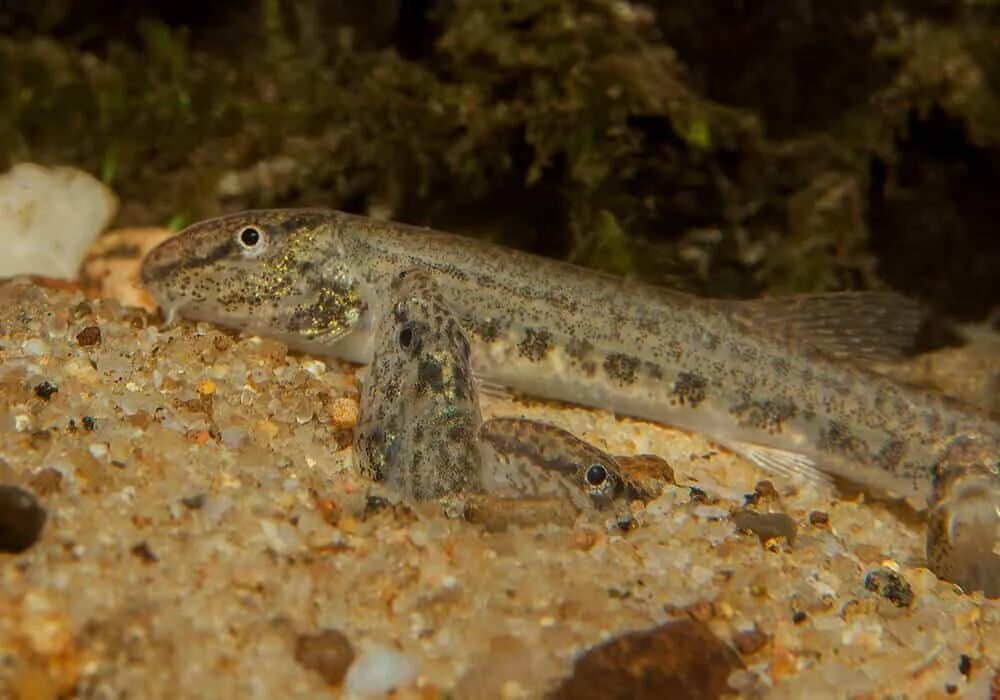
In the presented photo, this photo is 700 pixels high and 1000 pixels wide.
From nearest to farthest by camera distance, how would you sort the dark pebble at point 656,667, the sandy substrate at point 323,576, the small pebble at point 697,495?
1. the sandy substrate at point 323,576
2. the dark pebble at point 656,667
3. the small pebble at point 697,495

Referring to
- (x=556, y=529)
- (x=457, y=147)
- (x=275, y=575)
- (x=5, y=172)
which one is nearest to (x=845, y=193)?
(x=457, y=147)

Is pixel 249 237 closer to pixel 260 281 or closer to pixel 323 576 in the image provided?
pixel 260 281

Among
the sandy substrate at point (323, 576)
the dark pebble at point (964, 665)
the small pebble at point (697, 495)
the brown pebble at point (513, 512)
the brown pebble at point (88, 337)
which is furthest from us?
the brown pebble at point (88, 337)

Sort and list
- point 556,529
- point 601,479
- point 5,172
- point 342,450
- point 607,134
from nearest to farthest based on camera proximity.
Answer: point 556,529, point 601,479, point 342,450, point 607,134, point 5,172

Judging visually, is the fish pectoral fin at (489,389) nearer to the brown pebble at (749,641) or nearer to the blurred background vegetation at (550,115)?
the blurred background vegetation at (550,115)

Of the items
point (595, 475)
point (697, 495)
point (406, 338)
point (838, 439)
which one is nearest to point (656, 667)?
point (595, 475)

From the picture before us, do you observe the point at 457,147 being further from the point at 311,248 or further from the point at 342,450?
the point at 342,450

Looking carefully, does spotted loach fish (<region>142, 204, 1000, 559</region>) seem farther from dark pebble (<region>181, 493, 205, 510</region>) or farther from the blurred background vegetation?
dark pebble (<region>181, 493, 205, 510</region>)

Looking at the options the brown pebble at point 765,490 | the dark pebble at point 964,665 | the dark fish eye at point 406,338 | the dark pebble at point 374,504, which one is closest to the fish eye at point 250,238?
the dark fish eye at point 406,338
